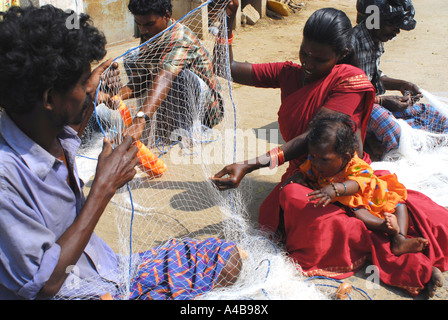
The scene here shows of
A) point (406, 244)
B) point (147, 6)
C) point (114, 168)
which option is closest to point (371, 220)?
point (406, 244)

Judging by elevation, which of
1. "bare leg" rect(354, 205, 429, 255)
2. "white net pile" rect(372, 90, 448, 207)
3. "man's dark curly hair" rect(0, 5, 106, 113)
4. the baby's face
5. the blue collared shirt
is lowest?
"white net pile" rect(372, 90, 448, 207)

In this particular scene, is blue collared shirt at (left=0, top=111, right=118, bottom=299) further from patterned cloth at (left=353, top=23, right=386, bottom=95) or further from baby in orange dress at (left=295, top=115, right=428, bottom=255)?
patterned cloth at (left=353, top=23, right=386, bottom=95)

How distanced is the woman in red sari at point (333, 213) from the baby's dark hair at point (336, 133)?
0.49 ft

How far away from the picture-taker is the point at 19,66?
1.28m

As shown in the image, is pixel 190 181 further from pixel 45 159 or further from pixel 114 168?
pixel 45 159

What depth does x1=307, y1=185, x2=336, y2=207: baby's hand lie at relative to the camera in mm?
2330

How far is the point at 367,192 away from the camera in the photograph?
2547 millimetres

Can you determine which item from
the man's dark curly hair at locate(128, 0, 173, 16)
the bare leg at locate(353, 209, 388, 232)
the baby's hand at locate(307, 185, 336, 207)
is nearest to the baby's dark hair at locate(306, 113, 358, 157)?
the baby's hand at locate(307, 185, 336, 207)

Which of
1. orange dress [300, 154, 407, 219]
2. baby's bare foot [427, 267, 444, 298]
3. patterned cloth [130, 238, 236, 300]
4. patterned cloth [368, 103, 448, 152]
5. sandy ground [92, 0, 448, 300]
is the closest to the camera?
patterned cloth [130, 238, 236, 300]

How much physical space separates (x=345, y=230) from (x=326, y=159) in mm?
442

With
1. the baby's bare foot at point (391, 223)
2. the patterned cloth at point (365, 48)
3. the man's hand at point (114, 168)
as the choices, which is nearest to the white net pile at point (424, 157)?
the patterned cloth at point (365, 48)

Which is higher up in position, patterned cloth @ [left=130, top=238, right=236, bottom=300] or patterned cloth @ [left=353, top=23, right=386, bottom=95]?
patterned cloth @ [left=353, top=23, right=386, bottom=95]

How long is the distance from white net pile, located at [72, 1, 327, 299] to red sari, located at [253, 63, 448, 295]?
7.2 inches
